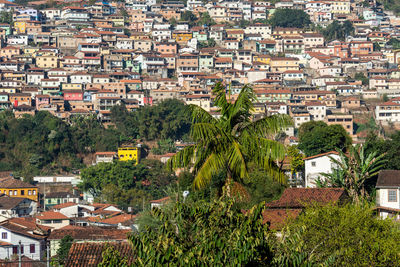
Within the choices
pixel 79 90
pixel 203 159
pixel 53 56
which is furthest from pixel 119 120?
pixel 203 159

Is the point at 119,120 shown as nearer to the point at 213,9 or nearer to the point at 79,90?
the point at 79,90

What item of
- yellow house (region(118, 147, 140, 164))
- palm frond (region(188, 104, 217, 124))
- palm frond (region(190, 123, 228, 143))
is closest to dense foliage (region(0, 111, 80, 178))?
yellow house (region(118, 147, 140, 164))

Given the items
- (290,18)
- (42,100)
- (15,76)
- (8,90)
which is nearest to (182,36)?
(290,18)

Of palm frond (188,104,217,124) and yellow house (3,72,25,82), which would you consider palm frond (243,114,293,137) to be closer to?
palm frond (188,104,217,124)

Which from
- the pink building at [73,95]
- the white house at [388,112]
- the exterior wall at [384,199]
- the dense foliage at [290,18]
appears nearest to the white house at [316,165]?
the exterior wall at [384,199]

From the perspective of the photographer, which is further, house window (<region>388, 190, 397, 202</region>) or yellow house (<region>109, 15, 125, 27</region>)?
yellow house (<region>109, 15, 125, 27</region>)

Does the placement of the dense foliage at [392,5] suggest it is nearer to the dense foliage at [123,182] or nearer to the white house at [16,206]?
the dense foliage at [123,182]
